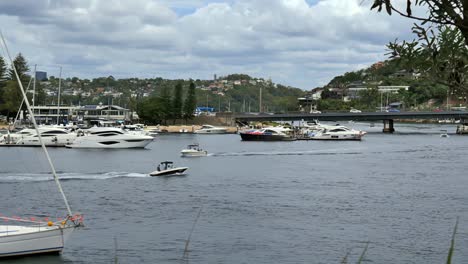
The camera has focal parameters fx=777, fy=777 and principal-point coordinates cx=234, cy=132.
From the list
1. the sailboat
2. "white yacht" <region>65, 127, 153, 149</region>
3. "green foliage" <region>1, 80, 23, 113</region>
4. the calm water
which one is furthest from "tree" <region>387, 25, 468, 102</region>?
"green foliage" <region>1, 80, 23, 113</region>

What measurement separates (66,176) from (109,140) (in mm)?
41599

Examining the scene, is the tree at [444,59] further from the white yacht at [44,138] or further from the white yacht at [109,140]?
the white yacht at [44,138]

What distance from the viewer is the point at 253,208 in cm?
4450

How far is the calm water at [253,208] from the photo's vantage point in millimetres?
32312

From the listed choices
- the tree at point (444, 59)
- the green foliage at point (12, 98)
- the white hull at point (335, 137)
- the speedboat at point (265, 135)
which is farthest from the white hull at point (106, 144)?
the tree at point (444, 59)

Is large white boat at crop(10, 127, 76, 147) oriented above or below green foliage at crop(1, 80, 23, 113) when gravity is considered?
below

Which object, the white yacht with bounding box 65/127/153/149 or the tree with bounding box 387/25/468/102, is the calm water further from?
the white yacht with bounding box 65/127/153/149

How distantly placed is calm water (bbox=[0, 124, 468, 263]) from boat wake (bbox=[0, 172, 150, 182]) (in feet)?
0.30

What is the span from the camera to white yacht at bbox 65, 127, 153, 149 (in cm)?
10394

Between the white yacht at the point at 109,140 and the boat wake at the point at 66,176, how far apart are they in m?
37.7

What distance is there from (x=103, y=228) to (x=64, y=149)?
70593 millimetres

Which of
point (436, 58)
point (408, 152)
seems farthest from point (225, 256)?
point (408, 152)

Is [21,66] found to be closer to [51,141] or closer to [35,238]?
[51,141]

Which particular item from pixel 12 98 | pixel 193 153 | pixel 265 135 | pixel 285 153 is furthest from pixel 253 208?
pixel 12 98
